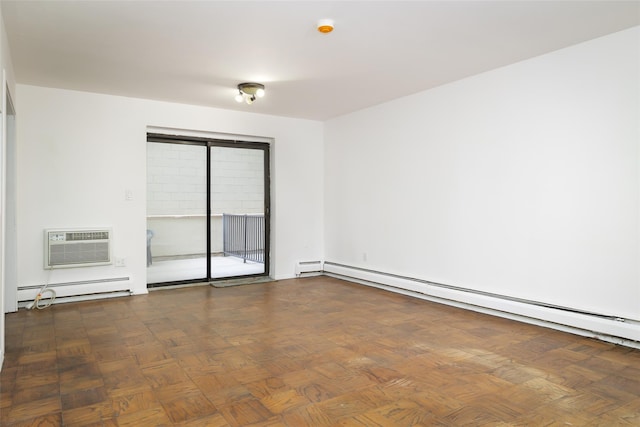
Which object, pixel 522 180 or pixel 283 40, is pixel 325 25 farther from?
pixel 522 180

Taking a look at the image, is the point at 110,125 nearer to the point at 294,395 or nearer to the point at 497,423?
the point at 294,395

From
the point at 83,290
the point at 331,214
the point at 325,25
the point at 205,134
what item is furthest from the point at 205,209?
the point at 325,25

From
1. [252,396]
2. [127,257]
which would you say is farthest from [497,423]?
[127,257]

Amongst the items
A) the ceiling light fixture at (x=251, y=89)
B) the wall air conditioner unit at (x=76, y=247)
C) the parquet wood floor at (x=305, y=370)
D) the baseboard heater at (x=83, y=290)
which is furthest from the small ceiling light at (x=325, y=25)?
the baseboard heater at (x=83, y=290)

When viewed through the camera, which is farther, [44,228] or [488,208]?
[44,228]

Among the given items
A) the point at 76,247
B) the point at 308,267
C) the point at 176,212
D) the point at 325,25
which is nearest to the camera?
the point at 325,25

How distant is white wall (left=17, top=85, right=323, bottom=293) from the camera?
459 cm

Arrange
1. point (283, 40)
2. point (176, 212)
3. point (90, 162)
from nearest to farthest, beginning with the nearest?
point (283, 40) < point (90, 162) < point (176, 212)

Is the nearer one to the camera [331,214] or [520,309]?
A: [520,309]

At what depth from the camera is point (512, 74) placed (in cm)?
399

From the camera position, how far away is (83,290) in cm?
478

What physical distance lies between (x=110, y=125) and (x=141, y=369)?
10.9ft

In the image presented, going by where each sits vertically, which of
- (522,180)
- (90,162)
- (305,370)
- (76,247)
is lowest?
(305,370)

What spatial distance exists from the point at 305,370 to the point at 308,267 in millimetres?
3682
